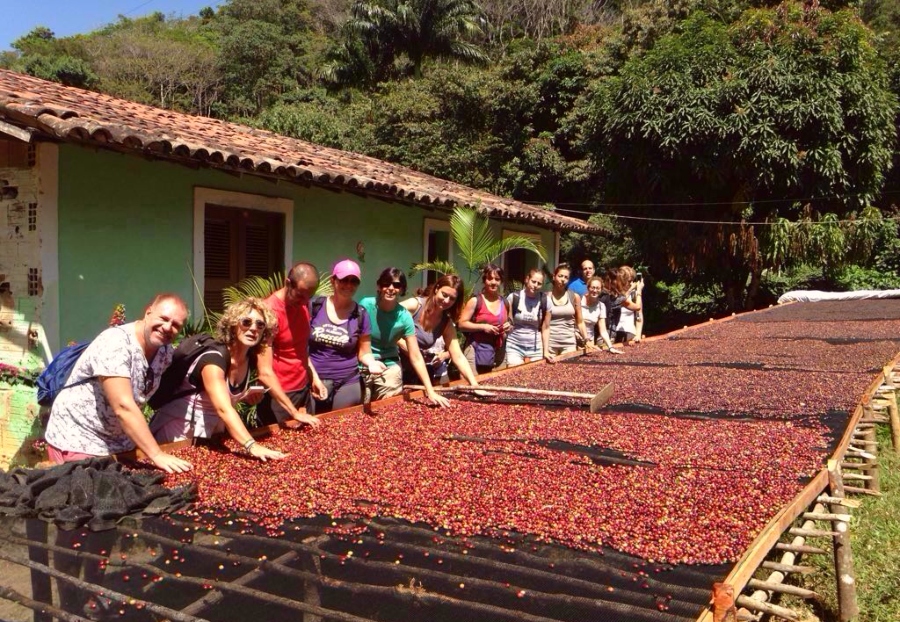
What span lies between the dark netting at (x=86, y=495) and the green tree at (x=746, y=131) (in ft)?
40.7

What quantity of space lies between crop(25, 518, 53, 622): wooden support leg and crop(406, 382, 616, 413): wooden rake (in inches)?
96.5

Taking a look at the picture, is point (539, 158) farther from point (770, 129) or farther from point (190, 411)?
point (190, 411)

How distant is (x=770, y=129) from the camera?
12.5 metres

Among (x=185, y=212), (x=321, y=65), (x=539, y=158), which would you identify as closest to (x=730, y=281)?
(x=539, y=158)

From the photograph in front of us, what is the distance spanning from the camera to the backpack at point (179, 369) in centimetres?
299

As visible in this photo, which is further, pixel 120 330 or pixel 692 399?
pixel 692 399

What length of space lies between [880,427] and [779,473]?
542 cm

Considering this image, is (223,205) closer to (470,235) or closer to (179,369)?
(470,235)

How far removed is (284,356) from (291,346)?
65 millimetres

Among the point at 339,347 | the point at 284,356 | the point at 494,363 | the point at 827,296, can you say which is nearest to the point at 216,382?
the point at 284,356

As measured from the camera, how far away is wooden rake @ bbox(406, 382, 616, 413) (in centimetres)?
405

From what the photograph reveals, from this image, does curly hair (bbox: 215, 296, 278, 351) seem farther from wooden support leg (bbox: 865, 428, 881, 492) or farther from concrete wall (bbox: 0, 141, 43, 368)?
wooden support leg (bbox: 865, 428, 881, 492)

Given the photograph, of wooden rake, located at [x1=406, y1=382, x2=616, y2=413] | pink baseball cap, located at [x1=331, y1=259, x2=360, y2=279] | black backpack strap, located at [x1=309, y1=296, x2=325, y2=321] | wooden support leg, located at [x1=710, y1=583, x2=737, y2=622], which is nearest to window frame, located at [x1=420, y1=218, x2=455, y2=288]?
wooden rake, located at [x1=406, y1=382, x2=616, y2=413]

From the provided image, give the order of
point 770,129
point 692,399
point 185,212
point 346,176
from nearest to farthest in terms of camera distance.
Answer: point 692,399 < point 185,212 < point 346,176 < point 770,129
